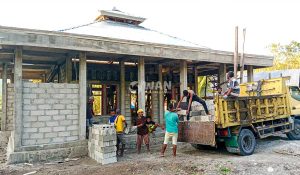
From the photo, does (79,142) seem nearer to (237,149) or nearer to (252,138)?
(237,149)

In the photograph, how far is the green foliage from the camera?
33.4 meters

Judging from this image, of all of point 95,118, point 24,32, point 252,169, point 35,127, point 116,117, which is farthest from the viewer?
point 95,118

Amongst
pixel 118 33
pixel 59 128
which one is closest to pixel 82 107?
pixel 59 128

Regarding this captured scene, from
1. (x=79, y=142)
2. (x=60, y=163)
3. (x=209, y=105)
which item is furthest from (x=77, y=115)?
(x=209, y=105)

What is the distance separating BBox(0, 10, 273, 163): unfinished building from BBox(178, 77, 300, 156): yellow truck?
2.94 metres

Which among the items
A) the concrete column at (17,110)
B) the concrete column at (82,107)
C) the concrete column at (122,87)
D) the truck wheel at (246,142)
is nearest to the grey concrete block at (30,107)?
the concrete column at (17,110)

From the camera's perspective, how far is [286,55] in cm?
3459

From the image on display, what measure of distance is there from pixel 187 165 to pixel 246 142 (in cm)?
253

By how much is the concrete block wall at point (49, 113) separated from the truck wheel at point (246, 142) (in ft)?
17.7

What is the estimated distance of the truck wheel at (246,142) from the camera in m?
8.22

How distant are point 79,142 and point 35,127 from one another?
59.8 inches

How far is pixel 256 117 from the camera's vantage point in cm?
873

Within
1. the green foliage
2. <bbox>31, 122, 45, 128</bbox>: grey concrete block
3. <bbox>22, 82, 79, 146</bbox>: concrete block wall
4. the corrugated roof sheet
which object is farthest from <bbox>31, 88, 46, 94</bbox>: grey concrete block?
the green foliage

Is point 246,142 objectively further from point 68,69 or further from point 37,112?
point 68,69
